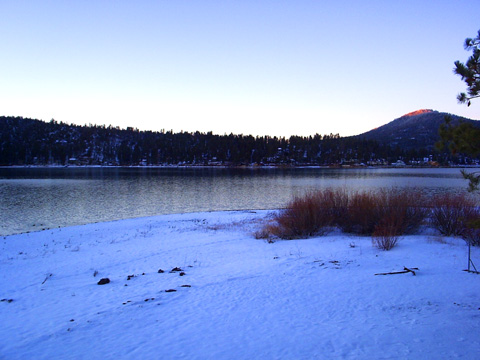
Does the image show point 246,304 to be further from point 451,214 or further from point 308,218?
point 451,214

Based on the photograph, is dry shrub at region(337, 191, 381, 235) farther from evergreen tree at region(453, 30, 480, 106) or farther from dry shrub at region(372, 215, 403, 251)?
evergreen tree at region(453, 30, 480, 106)

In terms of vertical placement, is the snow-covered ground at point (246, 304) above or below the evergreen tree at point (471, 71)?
below

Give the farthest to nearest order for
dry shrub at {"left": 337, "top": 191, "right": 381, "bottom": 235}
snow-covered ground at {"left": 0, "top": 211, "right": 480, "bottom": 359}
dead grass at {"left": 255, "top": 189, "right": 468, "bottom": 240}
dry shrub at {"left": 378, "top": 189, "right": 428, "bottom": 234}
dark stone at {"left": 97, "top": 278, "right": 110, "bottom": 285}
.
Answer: dry shrub at {"left": 337, "top": 191, "right": 381, "bottom": 235} < dry shrub at {"left": 378, "top": 189, "right": 428, "bottom": 234} < dead grass at {"left": 255, "top": 189, "right": 468, "bottom": 240} < dark stone at {"left": 97, "top": 278, "right": 110, "bottom": 285} < snow-covered ground at {"left": 0, "top": 211, "right": 480, "bottom": 359}

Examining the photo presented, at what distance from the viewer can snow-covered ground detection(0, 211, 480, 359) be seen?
553cm

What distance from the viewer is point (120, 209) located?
3359 cm

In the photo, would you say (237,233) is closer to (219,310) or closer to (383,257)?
(383,257)

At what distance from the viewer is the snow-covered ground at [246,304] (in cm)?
553

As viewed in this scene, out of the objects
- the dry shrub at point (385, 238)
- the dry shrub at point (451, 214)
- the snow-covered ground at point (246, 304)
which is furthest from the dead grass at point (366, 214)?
the snow-covered ground at point (246, 304)

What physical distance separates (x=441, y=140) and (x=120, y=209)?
31966 mm

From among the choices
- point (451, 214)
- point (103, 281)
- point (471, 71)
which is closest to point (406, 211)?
point (451, 214)

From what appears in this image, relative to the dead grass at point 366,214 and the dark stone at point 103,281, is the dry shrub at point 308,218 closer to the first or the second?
the dead grass at point 366,214

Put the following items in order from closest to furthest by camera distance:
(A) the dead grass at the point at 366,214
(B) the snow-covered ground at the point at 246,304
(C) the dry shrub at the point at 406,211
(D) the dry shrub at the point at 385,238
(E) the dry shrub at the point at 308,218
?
(B) the snow-covered ground at the point at 246,304
(D) the dry shrub at the point at 385,238
(A) the dead grass at the point at 366,214
(C) the dry shrub at the point at 406,211
(E) the dry shrub at the point at 308,218

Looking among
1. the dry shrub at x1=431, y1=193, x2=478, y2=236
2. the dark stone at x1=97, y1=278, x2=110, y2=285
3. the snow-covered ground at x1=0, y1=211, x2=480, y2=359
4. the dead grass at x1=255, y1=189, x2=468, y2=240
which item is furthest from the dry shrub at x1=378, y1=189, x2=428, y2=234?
the dark stone at x1=97, y1=278, x2=110, y2=285

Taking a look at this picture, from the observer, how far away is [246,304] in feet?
24.7
